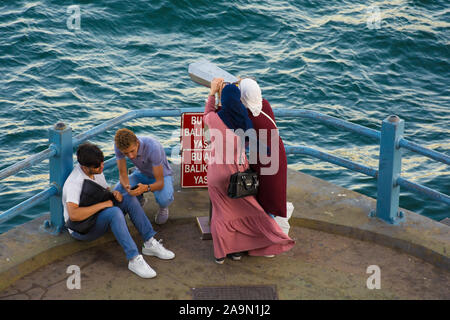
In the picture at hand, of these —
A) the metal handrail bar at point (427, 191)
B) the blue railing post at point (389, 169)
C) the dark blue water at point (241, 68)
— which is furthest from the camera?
the dark blue water at point (241, 68)

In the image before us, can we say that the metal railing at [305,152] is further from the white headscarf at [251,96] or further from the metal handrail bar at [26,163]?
the white headscarf at [251,96]

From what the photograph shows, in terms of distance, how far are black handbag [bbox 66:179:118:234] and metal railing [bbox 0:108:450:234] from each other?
36 cm

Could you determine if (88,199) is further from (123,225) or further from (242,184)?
(242,184)

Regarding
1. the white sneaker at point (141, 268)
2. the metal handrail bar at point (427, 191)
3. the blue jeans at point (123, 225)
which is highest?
the metal handrail bar at point (427, 191)

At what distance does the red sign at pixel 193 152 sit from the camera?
281 inches

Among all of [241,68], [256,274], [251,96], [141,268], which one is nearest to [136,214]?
[141,268]

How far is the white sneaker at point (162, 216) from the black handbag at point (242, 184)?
3.35 ft

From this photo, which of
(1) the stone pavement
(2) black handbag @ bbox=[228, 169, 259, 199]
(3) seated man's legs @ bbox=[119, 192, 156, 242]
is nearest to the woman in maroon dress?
(2) black handbag @ bbox=[228, 169, 259, 199]

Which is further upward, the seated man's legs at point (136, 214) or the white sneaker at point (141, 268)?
the seated man's legs at point (136, 214)

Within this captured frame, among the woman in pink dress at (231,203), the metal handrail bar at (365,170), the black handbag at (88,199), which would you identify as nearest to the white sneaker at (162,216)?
the woman in pink dress at (231,203)

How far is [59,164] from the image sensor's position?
20.1ft

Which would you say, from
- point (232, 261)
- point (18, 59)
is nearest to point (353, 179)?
point (232, 261)

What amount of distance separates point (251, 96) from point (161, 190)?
1351 millimetres
